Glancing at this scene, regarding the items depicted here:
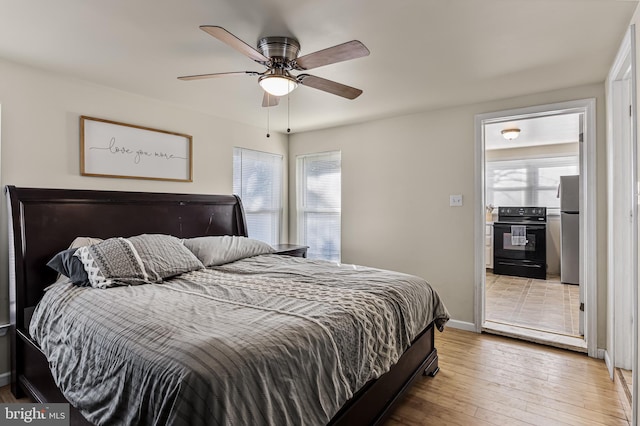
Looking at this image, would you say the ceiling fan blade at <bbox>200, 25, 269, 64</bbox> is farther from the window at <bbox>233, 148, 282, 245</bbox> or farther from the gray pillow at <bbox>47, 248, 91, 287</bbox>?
the window at <bbox>233, 148, 282, 245</bbox>

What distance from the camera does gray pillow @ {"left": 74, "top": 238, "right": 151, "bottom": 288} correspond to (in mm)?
2135

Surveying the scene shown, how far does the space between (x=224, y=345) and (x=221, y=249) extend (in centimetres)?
187

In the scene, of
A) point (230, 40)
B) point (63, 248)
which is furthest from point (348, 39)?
point (63, 248)

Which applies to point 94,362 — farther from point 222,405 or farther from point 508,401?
point 508,401

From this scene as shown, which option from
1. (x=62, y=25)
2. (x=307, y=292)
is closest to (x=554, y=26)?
(x=307, y=292)

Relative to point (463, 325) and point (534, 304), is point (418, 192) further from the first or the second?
point (534, 304)

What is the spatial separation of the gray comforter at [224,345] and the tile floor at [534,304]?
6.95 feet

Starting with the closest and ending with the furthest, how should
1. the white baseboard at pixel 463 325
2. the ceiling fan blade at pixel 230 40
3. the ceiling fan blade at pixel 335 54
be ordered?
the ceiling fan blade at pixel 230 40
the ceiling fan blade at pixel 335 54
the white baseboard at pixel 463 325

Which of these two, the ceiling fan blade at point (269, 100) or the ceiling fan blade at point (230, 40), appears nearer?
the ceiling fan blade at point (230, 40)

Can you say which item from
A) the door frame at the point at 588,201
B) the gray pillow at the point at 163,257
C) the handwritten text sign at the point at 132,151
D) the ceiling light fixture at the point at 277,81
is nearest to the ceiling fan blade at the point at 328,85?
the ceiling light fixture at the point at 277,81

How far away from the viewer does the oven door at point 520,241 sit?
19.0 ft

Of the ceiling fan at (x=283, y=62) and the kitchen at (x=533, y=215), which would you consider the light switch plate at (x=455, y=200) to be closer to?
the kitchen at (x=533, y=215)

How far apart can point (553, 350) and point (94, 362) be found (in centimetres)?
346

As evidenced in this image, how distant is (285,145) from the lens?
4.86 meters
